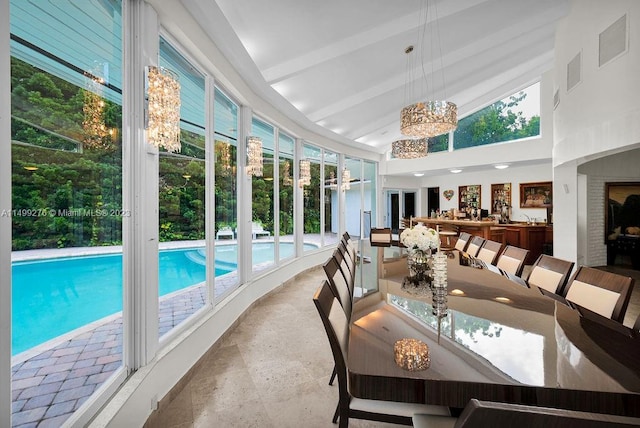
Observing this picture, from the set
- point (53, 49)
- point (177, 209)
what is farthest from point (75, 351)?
point (53, 49)

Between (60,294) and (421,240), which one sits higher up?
(421,240)

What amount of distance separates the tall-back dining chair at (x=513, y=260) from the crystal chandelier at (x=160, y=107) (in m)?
3.10

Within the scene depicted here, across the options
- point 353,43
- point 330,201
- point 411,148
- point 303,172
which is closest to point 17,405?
point 353,43

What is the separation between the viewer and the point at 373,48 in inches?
148

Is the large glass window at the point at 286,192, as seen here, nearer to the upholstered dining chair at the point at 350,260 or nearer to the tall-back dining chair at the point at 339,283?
the upholstered dining chair at the point at 350,260

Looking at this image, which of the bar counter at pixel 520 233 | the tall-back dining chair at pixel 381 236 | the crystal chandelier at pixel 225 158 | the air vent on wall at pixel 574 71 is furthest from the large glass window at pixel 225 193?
the bar counter at pixel 520 233

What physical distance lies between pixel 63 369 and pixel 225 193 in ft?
7.38

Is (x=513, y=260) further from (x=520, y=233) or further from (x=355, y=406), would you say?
(x=520, y=233)

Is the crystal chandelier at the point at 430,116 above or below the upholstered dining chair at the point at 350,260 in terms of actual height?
above

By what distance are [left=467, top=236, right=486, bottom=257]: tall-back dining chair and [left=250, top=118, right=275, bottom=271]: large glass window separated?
2.95 m

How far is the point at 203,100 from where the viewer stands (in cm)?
287

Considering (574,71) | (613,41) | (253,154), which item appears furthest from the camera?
(574,71)

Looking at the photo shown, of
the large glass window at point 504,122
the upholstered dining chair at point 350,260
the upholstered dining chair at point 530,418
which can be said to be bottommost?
the upholstered dining chair at point 350,260

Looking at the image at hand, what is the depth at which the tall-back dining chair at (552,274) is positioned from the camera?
2.17m
